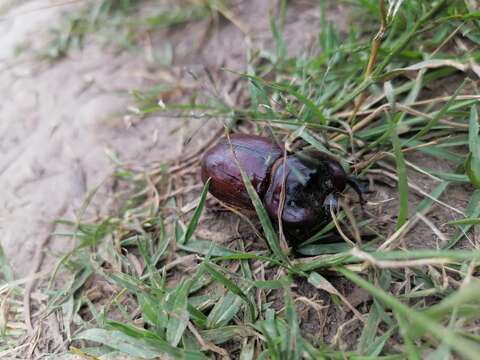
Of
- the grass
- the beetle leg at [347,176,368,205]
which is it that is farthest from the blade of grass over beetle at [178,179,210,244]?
the beetle leg at [347,176,368,205]

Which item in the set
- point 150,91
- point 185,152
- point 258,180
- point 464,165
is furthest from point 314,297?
point 150,91

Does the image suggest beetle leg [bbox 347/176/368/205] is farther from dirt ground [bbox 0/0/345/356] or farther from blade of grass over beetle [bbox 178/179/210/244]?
dirt ground [bbox 0/0/345/356]

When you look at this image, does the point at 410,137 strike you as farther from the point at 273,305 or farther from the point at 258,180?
the point at 273,305

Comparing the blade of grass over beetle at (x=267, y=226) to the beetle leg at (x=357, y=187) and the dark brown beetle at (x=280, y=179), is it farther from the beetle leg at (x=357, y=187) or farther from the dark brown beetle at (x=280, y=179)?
the beetle leg at (x=357, y=187)

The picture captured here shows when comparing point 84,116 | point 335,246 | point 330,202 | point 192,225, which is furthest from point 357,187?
point 84,116

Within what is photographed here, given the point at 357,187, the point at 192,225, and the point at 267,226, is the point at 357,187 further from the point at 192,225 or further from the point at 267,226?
the point at 192,225
